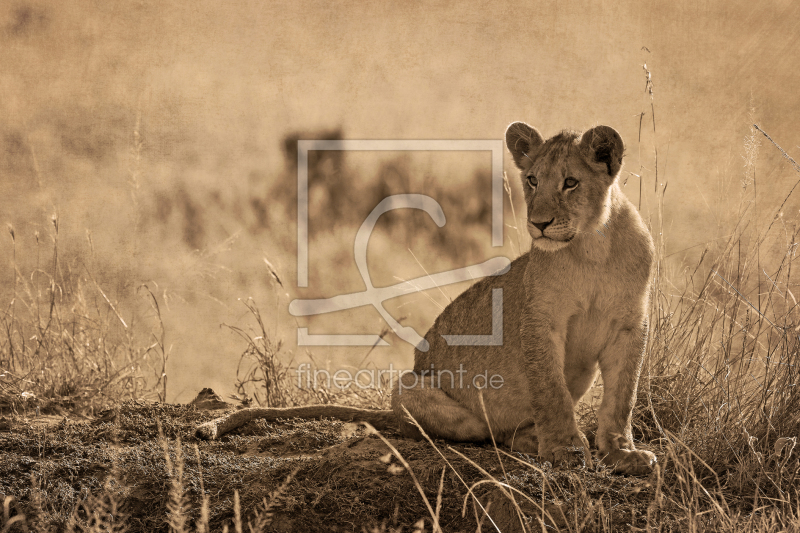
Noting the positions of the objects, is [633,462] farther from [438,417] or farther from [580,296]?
[438,417]

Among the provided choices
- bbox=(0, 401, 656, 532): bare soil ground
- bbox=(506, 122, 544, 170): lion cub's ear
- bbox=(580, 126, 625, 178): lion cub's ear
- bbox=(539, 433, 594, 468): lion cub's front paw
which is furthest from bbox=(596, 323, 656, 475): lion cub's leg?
bbox=(506, 122, 544, 170): lion cub's ear

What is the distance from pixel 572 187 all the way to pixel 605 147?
11.1 inches

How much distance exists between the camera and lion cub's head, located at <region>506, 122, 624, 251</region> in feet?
12.6

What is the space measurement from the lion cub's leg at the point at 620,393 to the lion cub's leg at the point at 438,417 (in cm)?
74

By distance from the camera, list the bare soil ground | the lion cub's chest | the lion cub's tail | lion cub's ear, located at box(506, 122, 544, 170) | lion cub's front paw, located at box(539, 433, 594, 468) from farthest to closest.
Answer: the lion cub's tail → lion cub's ear, located at box(506, 122, 544, 170) → the lion cub's chest → lion cub's front paw, located at box(539, 433, 594, 468) → the bare soil ground

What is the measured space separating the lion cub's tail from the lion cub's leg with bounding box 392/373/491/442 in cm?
31

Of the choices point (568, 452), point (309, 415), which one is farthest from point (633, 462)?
point (309, 415)

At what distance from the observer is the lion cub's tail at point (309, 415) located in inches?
186

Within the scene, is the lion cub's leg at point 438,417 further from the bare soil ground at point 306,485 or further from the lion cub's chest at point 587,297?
the lion cub's chest at point 587,297

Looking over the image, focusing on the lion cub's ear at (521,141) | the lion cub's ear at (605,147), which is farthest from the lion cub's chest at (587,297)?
the lion cub's ear at (521,141)

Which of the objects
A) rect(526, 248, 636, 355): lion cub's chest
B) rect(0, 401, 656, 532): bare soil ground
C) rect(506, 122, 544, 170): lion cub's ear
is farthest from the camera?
rect(506, 122, 544, 170): lion cub's ear

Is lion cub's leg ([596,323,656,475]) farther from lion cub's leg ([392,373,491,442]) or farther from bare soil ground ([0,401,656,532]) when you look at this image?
lion cub's leg ([392,373,491,442])

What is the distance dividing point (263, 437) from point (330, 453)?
77 centimetres

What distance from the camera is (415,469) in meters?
3.69
